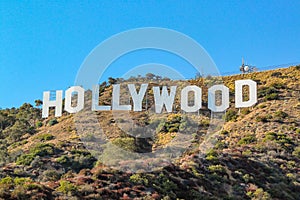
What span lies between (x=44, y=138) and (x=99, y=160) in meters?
13.3

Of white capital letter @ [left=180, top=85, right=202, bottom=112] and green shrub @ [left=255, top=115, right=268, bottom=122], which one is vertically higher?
white capital letter @ [left=180, top=85, right=202, bottom=112]

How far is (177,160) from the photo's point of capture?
35906 millimetres

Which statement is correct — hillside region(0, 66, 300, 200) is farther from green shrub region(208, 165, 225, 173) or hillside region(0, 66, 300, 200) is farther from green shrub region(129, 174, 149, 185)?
green shrub region(129, 174, 149, 185)

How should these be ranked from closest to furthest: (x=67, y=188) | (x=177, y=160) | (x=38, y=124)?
(x=67, y=188)
(x=177, y=160)
(x=38, y=124)

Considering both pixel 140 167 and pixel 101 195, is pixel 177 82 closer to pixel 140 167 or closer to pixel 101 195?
pixel 140 167

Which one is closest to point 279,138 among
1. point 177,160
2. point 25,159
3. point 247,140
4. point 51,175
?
point 247,140

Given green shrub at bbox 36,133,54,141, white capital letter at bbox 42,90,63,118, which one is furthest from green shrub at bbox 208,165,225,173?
white capital letter at bbox 42,90,63,118

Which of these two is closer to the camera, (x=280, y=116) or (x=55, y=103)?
(x=280, y=116)

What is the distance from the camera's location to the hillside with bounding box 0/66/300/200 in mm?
28344

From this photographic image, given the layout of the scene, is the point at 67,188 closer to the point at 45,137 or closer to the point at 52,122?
the point at 45,137

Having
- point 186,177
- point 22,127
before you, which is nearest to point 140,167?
point 186,177

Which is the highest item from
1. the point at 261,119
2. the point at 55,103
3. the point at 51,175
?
the point at 55,103

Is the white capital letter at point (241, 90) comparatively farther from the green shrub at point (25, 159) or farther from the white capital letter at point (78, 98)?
the green shrub at point (25, 159)

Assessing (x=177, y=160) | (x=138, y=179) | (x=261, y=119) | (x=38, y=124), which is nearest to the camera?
(x=138, y=179)
